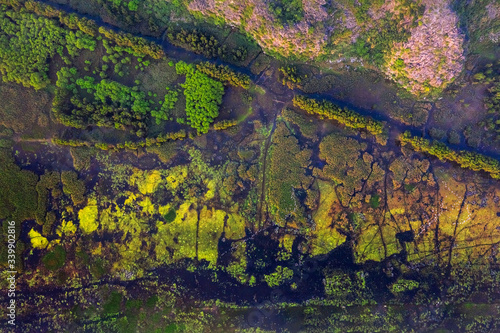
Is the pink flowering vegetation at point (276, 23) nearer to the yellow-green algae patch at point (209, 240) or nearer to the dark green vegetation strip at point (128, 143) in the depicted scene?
the dark green vegetation strip at point (128, 143)

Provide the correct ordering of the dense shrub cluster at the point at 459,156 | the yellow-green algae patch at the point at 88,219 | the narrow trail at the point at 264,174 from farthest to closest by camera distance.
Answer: the narrow trail at the point at 264,174
the yellow-green algae patch at the point at 88,219
the dense shrub cluster at the point at 459,156

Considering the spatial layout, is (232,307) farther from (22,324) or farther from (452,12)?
(452,12)

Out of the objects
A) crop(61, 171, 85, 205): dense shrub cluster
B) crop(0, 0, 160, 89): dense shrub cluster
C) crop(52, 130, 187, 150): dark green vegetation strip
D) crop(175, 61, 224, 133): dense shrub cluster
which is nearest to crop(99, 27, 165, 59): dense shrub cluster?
crop(0, 0, 160, 89): dense shrub cluster

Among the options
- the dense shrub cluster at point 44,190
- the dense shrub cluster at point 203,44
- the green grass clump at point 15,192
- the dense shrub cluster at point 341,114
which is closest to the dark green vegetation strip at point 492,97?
the dense shrub cluster at point 341,114

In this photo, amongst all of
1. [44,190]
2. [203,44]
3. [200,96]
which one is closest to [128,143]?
[200,96]

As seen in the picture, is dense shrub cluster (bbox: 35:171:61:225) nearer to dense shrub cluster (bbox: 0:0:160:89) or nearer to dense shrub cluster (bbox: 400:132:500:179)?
dense shrub cluster (bbox: 0:0:160:89)

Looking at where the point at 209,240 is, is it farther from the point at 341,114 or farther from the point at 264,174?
the point at 341,114

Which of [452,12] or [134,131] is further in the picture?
[134,131]

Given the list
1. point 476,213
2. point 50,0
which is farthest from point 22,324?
point 476,213
